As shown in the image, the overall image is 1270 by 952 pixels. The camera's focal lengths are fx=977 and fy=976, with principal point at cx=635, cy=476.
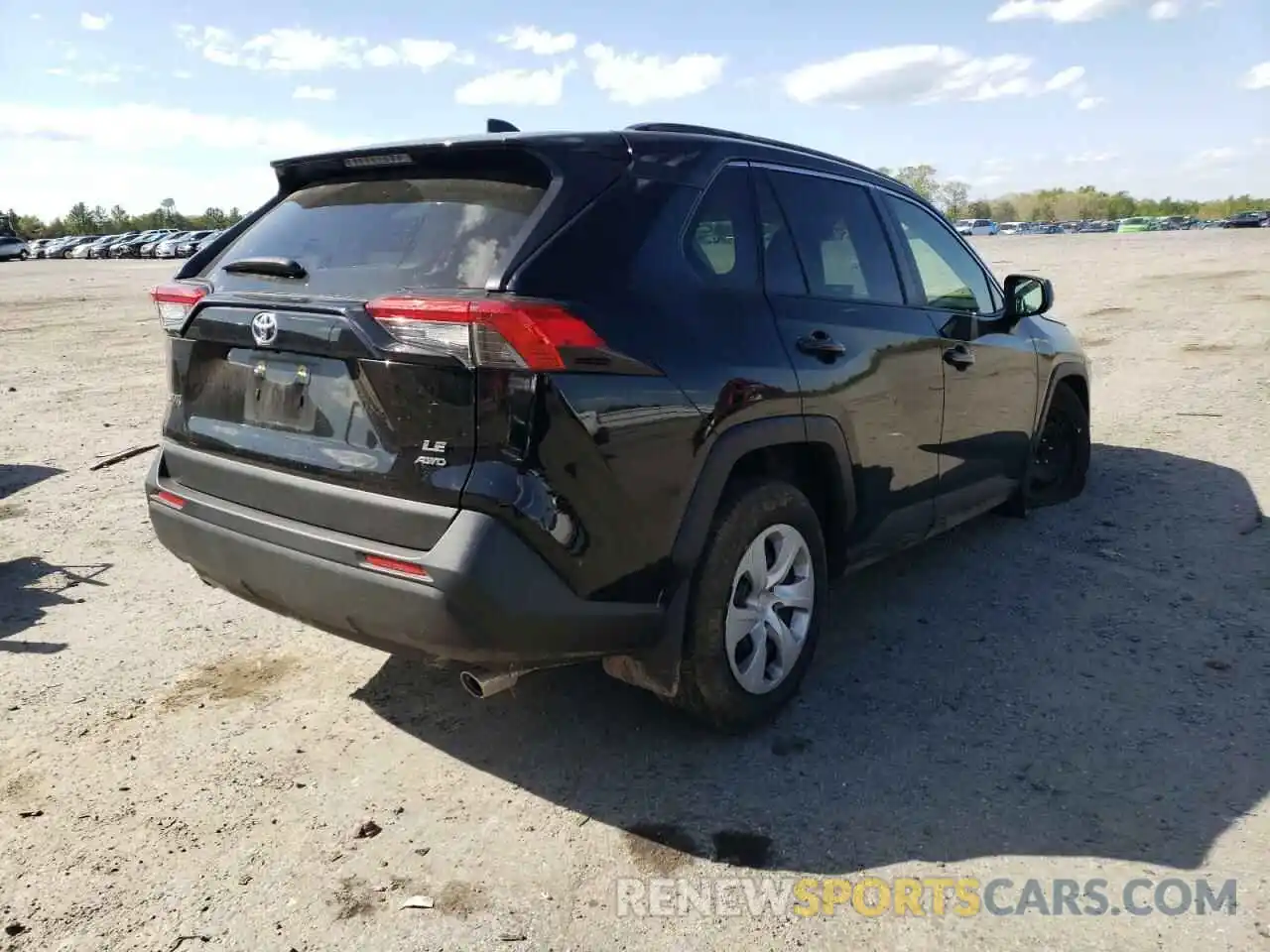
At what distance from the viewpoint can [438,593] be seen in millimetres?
2545

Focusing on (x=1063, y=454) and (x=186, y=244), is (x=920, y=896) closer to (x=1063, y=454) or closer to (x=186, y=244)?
(x=1063, y=454)

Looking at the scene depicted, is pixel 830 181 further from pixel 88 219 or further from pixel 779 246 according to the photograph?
pixel 88 219

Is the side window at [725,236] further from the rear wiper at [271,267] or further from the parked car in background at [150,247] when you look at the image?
the parked car in background at [150,247]

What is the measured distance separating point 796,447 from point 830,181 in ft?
3.94

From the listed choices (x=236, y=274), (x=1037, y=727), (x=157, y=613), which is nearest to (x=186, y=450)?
(x=236, y=274)

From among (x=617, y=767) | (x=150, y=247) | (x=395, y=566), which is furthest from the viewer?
(x=150, y=247)

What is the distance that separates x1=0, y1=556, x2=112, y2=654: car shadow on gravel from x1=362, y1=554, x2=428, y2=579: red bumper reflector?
7.31ft

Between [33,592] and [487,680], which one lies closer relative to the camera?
[487,680]

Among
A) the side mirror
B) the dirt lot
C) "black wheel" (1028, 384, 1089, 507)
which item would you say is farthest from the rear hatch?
"black wheel" (1028, 384, 1089, 507)

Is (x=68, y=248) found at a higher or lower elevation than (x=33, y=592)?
higher

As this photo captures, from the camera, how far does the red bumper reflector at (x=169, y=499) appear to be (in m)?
3.23

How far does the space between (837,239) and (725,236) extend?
0.79m

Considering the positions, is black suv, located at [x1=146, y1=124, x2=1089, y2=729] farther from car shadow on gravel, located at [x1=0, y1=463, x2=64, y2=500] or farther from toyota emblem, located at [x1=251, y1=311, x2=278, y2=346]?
car shadow on gravel, located at [x1=0, y1=463, x2=64, y2=500]

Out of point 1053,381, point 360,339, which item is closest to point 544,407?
point 360,339
